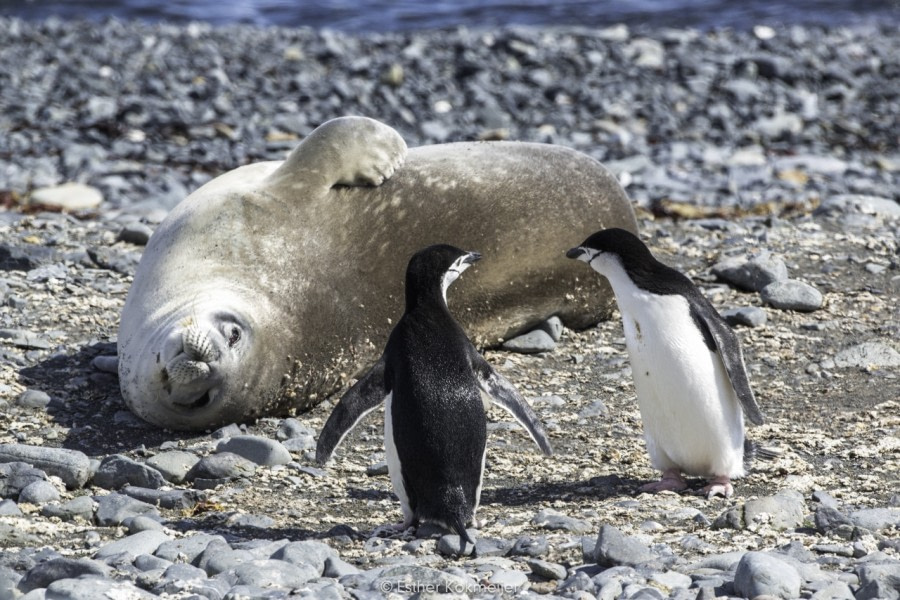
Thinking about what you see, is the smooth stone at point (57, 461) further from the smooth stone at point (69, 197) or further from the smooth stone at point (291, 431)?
the smooth stone at point (69, 197)

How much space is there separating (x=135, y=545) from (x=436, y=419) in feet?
3.13

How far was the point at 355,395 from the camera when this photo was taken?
4.12m

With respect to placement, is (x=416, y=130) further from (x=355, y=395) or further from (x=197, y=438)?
(x=355, y=395)

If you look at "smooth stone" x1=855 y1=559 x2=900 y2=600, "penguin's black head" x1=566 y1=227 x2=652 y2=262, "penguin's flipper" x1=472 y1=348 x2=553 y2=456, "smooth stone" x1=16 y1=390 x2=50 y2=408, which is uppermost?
"penguin's black head" x1=566 y1=227 x2=652 y2=262

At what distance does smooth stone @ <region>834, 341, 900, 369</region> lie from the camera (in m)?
5.81

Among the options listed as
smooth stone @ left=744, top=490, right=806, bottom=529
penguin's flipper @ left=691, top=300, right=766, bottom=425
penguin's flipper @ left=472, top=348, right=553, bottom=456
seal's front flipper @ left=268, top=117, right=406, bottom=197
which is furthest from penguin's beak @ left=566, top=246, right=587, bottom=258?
seal's front flipper @ left=268, top=117, right=406, bottom=197

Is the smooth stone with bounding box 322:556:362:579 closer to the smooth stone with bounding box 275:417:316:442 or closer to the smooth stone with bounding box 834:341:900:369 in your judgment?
the smooth stone with bounding box 275:417:316:442

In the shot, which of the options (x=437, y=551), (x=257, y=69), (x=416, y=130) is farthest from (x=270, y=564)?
(x=257, y=69)

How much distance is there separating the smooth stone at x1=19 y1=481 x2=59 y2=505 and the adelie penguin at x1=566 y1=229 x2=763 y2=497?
6.54 feet

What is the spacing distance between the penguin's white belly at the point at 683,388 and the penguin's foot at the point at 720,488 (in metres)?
0.05

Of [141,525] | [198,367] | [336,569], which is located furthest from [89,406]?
[336,569]

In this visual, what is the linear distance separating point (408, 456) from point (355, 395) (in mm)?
353

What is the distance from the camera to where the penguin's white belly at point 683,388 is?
14.3 ft

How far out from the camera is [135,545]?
11.8 ft
